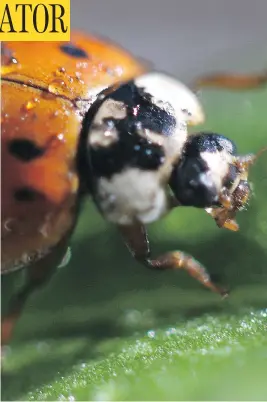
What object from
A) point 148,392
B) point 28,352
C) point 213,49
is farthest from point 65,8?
point 213,49

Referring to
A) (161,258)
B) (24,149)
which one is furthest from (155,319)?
(24,149)

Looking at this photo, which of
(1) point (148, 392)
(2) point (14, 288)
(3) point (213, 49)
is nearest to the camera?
(1) point (148, 392)

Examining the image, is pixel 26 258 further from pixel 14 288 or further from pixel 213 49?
pixel 213 49

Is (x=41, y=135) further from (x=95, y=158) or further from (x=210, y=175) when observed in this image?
(x=210, y=175)

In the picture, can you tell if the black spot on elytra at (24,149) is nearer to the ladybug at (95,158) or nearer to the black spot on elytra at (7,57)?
the ladybug at (95,158)

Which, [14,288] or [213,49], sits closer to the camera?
[14,288]

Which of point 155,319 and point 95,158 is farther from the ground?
point 95,158

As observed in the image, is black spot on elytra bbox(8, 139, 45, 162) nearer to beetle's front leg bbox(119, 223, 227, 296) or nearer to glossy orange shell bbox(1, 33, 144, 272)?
glossy orange shell bbox(1, 33, 144, 272)
